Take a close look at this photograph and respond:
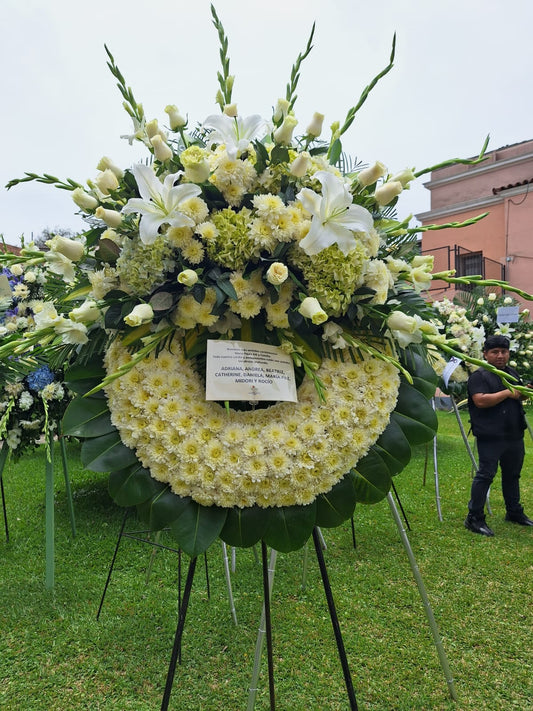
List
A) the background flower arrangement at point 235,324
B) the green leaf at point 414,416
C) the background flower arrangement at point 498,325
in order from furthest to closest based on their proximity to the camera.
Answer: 1. the background flower arrangement at point 498,325
2. the green leaf at point 414,416
3. the background flower arrangement at point 235,324

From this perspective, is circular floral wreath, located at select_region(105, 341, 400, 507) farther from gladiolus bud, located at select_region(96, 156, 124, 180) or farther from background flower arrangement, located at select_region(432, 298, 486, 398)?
background flower arrangement, located at select_region(432, 298, 486, 398)

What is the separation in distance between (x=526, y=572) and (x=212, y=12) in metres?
3.40

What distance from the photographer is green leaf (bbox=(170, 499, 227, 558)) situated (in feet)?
3.25

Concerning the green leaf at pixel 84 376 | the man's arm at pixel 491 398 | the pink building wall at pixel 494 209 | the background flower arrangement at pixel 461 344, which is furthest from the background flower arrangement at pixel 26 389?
the pink building wall at pixel 494 209

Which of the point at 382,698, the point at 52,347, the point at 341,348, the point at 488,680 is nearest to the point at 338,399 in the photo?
the point at 341,348

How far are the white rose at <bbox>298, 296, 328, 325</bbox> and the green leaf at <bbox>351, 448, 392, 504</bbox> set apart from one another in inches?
15.7

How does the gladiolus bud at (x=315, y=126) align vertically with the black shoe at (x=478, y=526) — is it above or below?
above

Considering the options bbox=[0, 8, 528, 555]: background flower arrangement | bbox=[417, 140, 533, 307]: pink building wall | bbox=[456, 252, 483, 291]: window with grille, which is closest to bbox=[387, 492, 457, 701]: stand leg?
bbox=[0, 8, 528, 555]: background flower arrangement

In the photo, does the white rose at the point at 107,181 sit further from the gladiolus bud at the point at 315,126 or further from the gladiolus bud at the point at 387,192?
the gladiolus bud at the point at 387,192

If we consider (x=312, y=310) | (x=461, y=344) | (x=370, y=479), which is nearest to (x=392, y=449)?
(x=370, y=479)

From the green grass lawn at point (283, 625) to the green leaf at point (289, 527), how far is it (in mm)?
1349

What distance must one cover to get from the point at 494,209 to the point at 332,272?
503 inches

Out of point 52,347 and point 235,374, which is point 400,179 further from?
point 52,347

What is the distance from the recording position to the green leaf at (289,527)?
1.04 m
